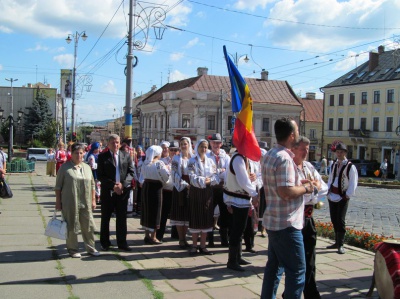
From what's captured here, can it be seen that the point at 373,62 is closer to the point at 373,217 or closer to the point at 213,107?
the point at 213,107

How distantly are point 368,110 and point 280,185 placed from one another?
164 feet

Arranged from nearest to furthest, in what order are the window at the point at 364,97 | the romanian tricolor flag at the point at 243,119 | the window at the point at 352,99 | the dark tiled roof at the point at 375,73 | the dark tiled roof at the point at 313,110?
the romanian tricolor flag at the point at 243,119
the dark tiled roof at the point at 375,73
the window at the point at 364,97
the window at the point at 352,99
the dark tiled roof at the point at 313,110

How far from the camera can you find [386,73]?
47844 millimetres

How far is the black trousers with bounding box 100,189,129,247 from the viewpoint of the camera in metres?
6.85

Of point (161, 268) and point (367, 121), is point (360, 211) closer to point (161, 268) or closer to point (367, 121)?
point (161, 268)

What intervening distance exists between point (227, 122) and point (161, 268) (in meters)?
47.8

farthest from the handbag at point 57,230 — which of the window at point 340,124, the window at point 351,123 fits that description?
the window at point 340,124

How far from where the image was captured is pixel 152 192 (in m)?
7.34

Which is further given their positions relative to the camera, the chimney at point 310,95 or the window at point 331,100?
the chimney at point 310,95

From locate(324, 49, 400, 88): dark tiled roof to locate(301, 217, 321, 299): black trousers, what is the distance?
1791 inches

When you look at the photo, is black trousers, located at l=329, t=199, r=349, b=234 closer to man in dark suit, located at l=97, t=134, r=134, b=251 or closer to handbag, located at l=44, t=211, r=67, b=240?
man in dark suit, located at l=97, t=134, r=134, b=251

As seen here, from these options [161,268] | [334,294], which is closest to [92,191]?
[161,268]

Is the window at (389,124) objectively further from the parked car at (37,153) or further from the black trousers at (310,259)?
the black trousers at (310,259)

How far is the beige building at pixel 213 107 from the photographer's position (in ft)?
173
